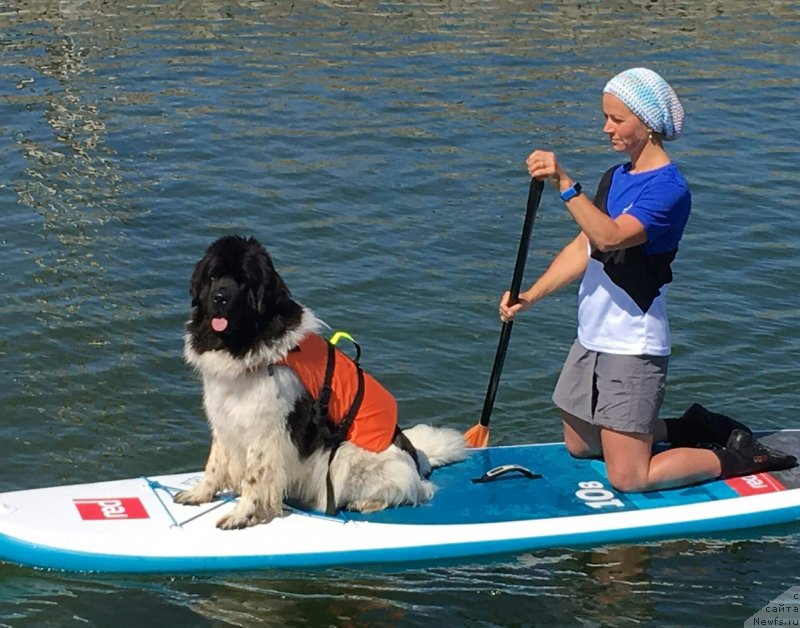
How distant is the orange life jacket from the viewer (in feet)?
19.5

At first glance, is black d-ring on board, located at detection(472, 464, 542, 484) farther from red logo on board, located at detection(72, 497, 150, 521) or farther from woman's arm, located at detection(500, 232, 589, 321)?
red logo on board, located at detection(72, 497, 150, 521)

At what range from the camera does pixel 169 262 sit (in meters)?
10.0

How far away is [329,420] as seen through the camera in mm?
6082

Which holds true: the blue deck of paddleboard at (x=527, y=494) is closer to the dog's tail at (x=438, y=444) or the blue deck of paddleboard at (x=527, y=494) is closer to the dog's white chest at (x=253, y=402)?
the dog's tail at (x=438, y=444)

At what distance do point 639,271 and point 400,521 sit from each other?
1.60 metres

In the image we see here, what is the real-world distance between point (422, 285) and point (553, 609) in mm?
4071

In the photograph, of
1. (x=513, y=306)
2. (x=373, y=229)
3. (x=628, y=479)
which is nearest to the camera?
(x=628, y=479)

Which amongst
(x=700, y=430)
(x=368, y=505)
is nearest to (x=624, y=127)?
(x=700, y=430)

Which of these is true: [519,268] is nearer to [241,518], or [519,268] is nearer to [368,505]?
[368,505]

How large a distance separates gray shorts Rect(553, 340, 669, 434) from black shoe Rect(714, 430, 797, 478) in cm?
57

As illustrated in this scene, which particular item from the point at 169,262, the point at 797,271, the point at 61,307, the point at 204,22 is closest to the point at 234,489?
the point at 61,307

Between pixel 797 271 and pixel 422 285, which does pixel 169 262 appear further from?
pixel 797 271

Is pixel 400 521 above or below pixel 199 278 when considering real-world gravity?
below

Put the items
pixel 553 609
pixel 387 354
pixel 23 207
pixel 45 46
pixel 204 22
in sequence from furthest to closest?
pixel 204 22, pixel 45 46, pixel 23 207, pixel 387 354, pixel 553 609
